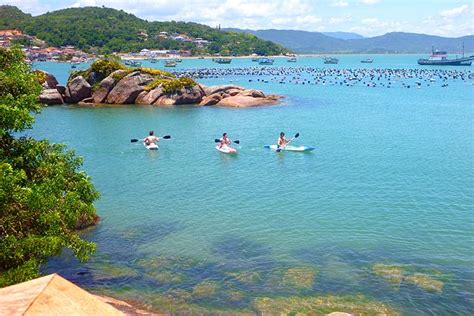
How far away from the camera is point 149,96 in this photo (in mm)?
65750

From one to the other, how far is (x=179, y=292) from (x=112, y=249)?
191 inches

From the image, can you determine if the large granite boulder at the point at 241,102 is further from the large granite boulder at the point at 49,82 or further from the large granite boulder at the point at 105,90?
the large granite boulder at the point at 49,82

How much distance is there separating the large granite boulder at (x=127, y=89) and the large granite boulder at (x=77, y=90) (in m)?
3.22

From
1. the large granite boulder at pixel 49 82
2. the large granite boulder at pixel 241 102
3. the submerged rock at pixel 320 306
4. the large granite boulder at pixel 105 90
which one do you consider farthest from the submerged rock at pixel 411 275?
the large granite boulder at pixel 49 82

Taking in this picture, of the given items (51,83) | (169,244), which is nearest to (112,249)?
(169,244)

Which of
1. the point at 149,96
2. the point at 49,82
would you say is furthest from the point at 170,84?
the point at 49,82

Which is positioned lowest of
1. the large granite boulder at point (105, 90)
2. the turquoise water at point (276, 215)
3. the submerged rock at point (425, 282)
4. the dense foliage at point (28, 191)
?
the submerged rock at point (425, 282)

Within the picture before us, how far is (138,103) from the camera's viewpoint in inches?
2608

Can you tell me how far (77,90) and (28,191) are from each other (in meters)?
55.1

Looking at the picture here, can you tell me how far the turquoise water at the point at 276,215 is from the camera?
17953 millimetres

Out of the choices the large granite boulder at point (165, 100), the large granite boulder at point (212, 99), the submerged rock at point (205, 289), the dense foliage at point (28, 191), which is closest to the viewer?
the dense foliage at point (28, 191)

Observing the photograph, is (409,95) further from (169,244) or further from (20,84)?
(20,84)

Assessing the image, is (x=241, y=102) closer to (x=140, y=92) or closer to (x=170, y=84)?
(x=170, y=84)

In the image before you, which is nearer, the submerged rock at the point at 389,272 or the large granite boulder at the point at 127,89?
the submerged rock at the point at 389,272
